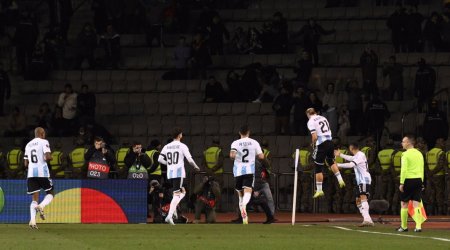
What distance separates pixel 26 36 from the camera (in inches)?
1783

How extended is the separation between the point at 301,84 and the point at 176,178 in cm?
1195

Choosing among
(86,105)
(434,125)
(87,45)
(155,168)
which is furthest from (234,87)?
(155,168)

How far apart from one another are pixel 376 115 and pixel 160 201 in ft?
30.2

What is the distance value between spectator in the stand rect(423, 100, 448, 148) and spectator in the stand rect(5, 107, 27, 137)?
41.7ft

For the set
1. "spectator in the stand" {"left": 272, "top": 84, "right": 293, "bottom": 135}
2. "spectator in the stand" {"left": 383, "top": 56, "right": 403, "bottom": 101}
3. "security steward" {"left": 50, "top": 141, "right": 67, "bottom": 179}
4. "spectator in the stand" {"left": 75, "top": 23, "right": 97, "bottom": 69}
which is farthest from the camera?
"spectator in the stand" {"left": 75, "top": 23, "right": 97, "bottom": 69}

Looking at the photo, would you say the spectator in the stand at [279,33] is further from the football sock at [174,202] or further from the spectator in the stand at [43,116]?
the football sock at [174,202]

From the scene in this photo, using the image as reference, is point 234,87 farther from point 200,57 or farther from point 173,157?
point 173,157

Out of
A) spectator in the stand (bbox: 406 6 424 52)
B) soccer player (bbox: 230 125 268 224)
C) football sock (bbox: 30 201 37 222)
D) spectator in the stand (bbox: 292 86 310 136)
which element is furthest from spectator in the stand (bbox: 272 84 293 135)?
football sock (bbox: 30 201 37 222)

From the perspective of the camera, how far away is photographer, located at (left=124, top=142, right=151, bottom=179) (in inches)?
1344

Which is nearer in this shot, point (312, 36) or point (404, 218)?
point (404, 218)

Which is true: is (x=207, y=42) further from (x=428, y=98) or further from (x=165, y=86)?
(x=428, y=98)

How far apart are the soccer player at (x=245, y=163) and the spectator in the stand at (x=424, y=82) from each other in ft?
34.5

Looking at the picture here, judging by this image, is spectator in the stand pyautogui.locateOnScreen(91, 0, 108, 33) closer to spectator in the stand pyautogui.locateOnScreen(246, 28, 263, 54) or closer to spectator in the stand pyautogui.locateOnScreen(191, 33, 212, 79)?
spectator in the stand pyautogui.locateOnScreen(191, 33, 212, 79)

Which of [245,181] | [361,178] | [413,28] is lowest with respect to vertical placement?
[245,181]
